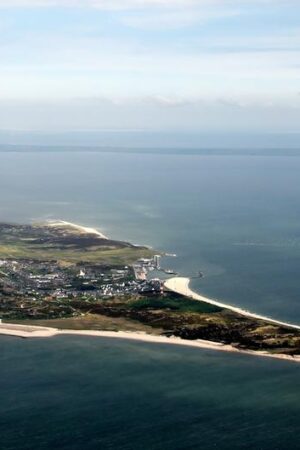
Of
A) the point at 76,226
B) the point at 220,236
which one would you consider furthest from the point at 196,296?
the point at 76,226

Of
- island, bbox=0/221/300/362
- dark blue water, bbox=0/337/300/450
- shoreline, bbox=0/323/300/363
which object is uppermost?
island, bbox=0/221/300/362

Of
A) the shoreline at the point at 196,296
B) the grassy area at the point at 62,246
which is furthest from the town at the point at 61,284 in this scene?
the grassy area at the point at 62,246

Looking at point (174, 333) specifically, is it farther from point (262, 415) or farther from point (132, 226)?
point (132, 226)

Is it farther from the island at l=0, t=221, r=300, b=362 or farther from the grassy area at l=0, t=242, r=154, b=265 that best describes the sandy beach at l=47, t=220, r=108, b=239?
the grassy area at l=0, t=242, r=154, b=265

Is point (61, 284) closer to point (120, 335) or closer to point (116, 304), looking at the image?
point (116, 304)

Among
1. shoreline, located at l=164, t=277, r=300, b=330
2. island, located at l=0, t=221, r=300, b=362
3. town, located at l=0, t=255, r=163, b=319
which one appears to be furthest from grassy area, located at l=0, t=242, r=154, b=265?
shoreline, located at l=164, t=277, r=300, b=330

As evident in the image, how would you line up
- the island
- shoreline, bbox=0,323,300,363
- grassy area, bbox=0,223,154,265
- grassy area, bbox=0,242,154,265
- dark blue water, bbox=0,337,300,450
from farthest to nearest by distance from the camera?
grassy area, bbox=0,223,154,265
grassy area, bbox=0,242,154,265
the island
shoreline, bbox=0,323,300,363
dark blue water, bbox=0,337,300,450

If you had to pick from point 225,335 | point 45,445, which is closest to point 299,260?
point 225,335

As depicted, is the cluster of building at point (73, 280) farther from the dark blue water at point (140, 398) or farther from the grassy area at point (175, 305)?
the dark blue water at point (140, 398)
